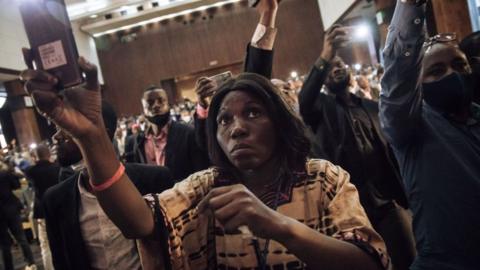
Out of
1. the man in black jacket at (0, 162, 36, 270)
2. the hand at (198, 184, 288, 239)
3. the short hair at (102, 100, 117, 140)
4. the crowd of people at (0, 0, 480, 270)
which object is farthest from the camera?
the man in black jacket at (0, 162, 36, 270)

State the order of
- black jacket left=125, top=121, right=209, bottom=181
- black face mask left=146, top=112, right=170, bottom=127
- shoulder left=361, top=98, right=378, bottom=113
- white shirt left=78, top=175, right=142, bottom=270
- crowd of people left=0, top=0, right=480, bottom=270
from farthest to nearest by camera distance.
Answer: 1. black face mask left=146, top=112, right=170, bottom=127
2. black jacket left=125, top=121, right=209, bottom=181
3. shoulder left=361, top=98, right=378, bottom=113
4. white shirt left=78, top=175, right=142, bottom=270
5. crowd of people left=0, top=0, right=480, bottom=270

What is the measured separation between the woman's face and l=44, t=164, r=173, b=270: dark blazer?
30.1 inches

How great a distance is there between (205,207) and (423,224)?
1.00 meters

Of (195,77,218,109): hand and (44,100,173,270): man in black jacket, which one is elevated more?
(195,77,218,109): hand

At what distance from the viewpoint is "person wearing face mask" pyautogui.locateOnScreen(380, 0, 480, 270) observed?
4.47 ft

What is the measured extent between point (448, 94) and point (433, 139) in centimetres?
19

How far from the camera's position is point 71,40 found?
82 cm

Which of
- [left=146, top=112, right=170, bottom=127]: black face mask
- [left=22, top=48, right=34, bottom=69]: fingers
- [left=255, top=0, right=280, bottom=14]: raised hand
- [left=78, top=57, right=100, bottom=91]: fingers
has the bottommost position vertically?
[left=146, top=112, right=170, bottom=127]: black face mask

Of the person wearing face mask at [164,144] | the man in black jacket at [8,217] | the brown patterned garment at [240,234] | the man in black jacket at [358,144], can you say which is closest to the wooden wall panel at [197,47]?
the man in black jacket at [8,217]

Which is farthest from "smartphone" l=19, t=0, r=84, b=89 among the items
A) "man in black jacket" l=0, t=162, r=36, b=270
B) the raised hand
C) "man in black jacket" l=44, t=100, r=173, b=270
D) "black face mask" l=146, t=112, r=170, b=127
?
"man in black jacket" l=0, t=162, r=36, b=270

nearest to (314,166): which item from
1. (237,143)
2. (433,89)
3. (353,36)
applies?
(237,143)

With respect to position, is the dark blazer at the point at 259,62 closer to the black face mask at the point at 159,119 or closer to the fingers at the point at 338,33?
the fingers at the point at 338,33

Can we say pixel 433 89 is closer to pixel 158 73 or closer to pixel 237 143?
pixel 237 143

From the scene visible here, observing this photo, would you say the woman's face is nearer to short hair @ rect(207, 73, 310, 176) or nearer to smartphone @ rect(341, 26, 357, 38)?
short hair @ rect(207, 73, 310, 176)
